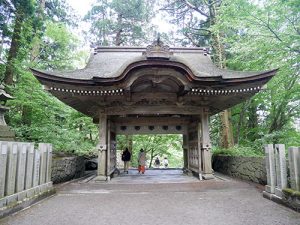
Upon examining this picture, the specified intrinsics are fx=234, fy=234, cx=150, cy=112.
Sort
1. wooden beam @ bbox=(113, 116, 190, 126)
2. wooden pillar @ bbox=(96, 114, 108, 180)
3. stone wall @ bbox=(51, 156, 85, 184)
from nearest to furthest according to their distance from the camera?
stone wall @ bbox=(51, 156, 85, 184), wooden pillar @ bbox=(96, 114, 108, 180), wooden beam @ bbox=(113, 116, 190, 126)

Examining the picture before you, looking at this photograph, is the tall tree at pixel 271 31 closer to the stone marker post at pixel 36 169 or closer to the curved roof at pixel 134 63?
the curved roof at pixel 134 63

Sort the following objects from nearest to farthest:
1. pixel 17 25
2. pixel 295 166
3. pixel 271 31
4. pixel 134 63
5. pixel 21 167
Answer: pixel 295 166 < pixel 21 167 < pixel 134 63 < pixel 271 31 < pixel 17 25

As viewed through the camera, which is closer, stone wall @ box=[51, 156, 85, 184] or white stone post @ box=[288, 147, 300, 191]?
white stone post @ box=[288, 147, 300, 191]

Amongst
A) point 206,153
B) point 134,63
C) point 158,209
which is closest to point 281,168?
point 158,209

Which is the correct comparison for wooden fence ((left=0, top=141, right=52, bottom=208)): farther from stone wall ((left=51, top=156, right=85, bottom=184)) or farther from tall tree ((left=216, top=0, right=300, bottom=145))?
tall tree ((left=216, top=0, right=300, bottom=145))

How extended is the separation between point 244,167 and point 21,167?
6834mm

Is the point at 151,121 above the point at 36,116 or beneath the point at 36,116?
beneath

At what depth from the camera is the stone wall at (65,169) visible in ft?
24.6

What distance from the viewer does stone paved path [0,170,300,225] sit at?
12.0ft

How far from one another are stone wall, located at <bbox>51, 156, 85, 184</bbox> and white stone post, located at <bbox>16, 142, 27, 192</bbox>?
2996 millimetres

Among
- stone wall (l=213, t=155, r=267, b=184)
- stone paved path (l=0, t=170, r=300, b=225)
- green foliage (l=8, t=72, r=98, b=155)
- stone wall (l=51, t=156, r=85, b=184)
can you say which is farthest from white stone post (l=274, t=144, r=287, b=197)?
green foliage (l=8, t=72, r=98, b=155)

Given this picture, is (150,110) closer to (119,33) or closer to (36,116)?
(36,116)

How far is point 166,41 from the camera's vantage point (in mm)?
18172

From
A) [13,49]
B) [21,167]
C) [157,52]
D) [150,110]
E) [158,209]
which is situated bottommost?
[158,209]
